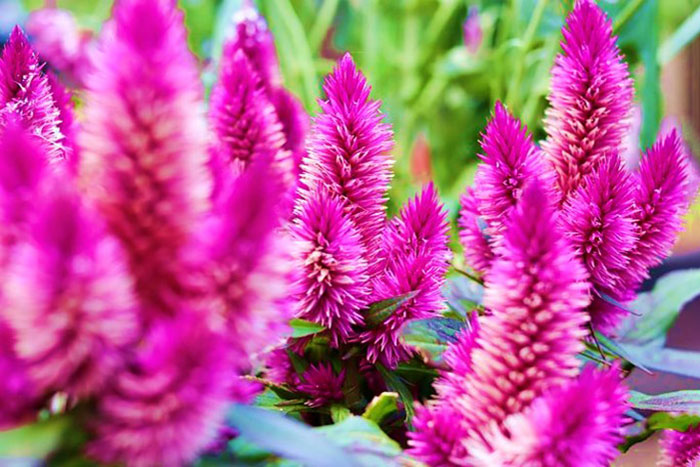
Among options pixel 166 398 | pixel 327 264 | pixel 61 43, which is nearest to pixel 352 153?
pixel 327 264

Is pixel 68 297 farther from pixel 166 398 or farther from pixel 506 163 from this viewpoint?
pixel 506 163

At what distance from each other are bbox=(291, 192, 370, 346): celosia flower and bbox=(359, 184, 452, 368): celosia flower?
0.04ft

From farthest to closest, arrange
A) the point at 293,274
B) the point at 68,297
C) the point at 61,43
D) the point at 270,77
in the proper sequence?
the point at 61,43 < the point at 270,77 < the point at 293,274 < the point at 68,297

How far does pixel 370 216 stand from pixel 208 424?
148 millimetres

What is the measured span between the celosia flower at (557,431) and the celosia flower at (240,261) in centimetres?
8

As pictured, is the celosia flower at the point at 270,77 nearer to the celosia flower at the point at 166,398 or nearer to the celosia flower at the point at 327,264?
the celosia flower at the point at 327,264

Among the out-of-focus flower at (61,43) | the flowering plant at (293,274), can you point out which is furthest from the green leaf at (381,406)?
the out-of-focus flower at (61,43)

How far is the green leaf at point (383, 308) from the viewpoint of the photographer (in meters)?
0.28

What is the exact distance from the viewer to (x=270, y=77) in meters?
0.41

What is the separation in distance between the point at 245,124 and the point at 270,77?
2.3 inches

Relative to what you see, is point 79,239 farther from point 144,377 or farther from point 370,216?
point 370,216

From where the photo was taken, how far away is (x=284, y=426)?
21 cm

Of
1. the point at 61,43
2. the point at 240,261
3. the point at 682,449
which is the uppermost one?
the point at 61,43

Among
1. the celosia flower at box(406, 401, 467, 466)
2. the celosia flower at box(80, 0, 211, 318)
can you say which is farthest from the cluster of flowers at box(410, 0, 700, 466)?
the celosia flower at box(80, 0, 211, 318)
